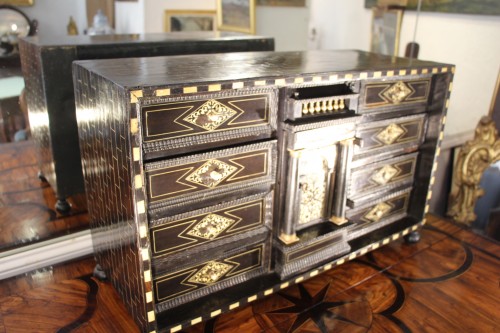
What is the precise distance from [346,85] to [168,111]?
2.23ft

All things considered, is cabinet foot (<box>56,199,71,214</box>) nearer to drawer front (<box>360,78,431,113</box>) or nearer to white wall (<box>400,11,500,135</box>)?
drawer front (<box>360,78,431,113</box>)

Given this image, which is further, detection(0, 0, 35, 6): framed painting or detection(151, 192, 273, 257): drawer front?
detection(0, 0, 35, 6): framed painting

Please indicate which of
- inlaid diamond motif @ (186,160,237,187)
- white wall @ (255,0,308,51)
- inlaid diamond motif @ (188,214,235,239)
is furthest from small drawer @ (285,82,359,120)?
white wall @ (255,0,308,51)

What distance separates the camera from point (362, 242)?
5.97 ft

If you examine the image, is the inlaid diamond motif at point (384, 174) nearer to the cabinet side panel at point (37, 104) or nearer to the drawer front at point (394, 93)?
the drawer front at point (394, 93)

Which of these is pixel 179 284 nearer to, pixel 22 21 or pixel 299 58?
pixel 299 58

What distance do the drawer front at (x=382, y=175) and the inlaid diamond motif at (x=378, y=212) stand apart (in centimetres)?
9

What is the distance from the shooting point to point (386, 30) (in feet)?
8.08

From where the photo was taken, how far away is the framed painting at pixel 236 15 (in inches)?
107

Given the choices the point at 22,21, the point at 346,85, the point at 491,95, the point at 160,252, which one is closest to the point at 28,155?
the point at 22,21

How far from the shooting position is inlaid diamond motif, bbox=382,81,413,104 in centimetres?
162

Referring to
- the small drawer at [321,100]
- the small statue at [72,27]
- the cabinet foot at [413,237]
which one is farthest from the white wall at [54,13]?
the cabinet foot at [413,237]

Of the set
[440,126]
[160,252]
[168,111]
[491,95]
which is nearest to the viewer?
[168,111]

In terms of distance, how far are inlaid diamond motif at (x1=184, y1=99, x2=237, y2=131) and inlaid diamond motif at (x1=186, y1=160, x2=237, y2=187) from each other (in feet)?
0.36
